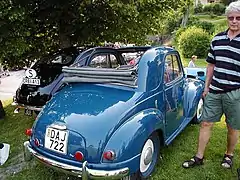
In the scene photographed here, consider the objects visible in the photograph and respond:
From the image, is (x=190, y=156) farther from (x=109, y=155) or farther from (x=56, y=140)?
(x=56, y=140)

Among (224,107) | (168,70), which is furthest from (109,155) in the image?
(168,70)

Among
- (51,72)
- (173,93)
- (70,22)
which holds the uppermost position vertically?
(70,22)

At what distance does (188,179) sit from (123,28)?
482 cm

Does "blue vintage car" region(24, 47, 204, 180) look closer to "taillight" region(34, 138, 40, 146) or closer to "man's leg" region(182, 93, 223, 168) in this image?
"taillight" region(34, 138, 40, 146)

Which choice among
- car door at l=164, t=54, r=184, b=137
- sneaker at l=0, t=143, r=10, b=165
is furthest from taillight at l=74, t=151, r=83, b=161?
sneaker at l=0, t=143, r=10, b=165

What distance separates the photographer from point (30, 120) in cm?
651

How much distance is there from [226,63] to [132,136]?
1.51 metres

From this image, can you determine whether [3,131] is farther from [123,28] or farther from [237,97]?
[237,97]

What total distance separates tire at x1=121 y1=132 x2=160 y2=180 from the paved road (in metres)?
8.67

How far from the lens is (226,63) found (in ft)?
11.4

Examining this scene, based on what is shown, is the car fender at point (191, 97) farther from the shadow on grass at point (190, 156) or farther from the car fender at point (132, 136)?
the car fender at point (132, 136)

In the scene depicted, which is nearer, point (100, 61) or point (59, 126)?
point (59, 126)

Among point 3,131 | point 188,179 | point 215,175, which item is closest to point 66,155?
point 188,179

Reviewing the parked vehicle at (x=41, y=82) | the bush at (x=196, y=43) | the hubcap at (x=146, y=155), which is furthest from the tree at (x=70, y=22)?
the bush at (x=196, y=43)
